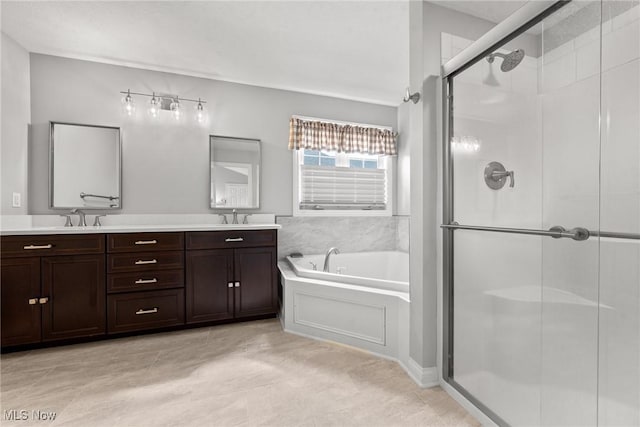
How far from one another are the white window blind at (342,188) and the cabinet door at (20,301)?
238 cm

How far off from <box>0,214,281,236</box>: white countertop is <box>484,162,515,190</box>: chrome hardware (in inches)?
74.2

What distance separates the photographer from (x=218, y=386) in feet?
5.59

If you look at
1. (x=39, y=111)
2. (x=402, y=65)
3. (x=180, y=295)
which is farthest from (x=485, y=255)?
(x=39, y=111)

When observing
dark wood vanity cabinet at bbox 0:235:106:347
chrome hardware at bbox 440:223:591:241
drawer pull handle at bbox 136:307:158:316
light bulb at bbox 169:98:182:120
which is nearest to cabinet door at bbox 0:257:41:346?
dark wood vanity cabinet at bbox 0:235:106:347

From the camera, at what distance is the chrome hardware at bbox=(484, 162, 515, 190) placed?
1.31m

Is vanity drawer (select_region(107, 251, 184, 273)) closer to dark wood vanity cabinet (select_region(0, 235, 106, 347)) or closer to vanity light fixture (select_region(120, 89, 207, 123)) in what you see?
dark wood vanity cabinet (select_region(0, 235, 106, 347))

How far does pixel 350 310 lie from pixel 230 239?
127cm

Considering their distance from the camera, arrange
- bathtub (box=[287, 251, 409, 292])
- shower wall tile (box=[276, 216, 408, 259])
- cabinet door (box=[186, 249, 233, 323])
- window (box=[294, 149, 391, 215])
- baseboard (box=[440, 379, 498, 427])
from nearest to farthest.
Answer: baseboard (box=[440, 379, 498, 427]) < cabinet door (box=[186, 249, 233, 323]) < bathtub (box=[287, 251, 409, 292]) < shower wall tile (box=[276, 216, 408, 259]) < window (box=[294, 149, 391, 215])

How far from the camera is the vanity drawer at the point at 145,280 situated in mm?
2316

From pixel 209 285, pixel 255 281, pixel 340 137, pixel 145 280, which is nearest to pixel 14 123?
pixel 145 280

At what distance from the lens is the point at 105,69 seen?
2.72m

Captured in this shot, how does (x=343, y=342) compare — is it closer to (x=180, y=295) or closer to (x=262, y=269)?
(x=262, y=269)

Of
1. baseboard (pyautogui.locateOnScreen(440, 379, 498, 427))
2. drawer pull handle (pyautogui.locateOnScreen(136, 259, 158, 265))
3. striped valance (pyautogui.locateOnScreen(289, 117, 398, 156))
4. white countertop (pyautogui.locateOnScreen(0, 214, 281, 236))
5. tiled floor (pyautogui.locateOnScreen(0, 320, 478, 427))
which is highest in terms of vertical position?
striped valance (pyautogui.locateOnScreen(289, 117, 398, 156))

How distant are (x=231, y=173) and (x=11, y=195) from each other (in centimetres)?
176
